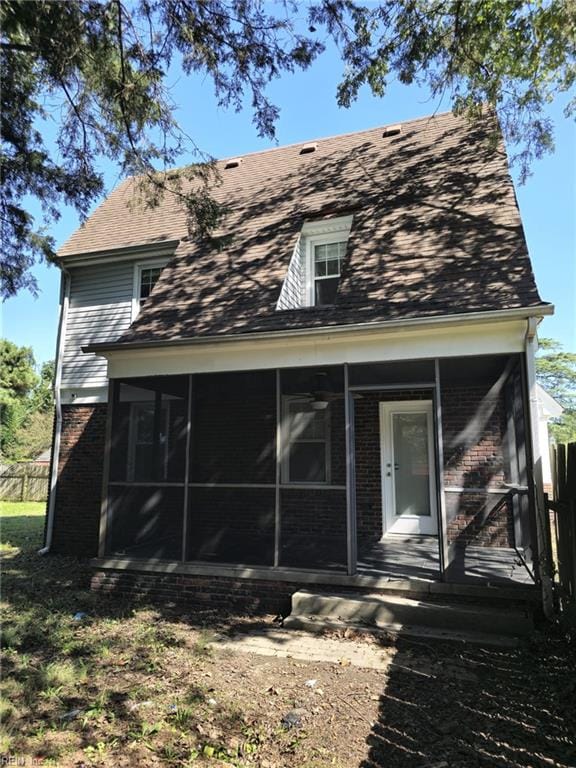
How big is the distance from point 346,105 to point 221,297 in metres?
3.41

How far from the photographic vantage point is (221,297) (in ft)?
25.4

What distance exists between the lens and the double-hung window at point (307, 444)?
27.8 ft

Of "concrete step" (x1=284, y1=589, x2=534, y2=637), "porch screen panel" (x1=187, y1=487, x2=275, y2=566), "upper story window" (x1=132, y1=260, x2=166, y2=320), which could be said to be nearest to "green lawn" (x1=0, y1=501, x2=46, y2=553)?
"porch screen panel" (x1=187, y1=487, x2=275, y2=566)

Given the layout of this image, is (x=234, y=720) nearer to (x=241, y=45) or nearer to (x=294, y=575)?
(x=294, y=575)

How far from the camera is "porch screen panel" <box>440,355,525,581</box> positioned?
24.6ft

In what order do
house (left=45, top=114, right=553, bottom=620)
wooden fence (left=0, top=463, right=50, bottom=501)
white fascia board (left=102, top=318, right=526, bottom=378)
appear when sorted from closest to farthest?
white fascia board (left=102, top=318, right=526, bottom=378), house (left=45, top=114, right=553, bottom=620), wooden fence (left=0, top=463, right=50, bottom=501)

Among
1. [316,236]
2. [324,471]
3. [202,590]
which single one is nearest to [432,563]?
[324,471]

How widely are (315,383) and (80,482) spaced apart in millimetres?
5410

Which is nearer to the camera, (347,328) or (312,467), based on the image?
(347,328)

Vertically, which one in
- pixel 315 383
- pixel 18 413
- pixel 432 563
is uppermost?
pixel 18 413

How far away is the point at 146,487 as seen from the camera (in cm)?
685

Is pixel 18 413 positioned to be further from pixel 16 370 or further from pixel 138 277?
pixel 138 277

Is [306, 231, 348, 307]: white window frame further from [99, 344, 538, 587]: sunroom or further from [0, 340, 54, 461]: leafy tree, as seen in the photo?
[0, 340, 54, 461]: leafy tree

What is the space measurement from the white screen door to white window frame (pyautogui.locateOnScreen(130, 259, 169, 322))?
517 cm
